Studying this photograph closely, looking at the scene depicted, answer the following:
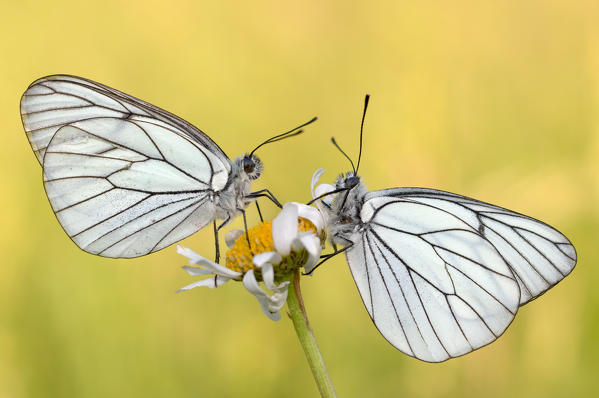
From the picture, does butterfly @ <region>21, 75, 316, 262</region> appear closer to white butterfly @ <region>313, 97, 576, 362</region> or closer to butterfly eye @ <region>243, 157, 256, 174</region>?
butterfly eye @ <region>243, 157, 256, 174</region>

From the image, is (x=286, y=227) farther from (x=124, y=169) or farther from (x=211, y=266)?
(x=124, y=169)

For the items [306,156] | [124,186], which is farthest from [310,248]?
[306,156]

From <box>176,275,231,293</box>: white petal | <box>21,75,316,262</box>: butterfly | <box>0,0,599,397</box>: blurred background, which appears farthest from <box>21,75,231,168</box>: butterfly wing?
<box>0,0,599,397</box>: blurred background

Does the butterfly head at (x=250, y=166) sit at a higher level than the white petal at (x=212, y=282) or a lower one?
higher

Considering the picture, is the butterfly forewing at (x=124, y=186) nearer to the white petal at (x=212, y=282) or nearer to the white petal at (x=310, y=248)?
the white petal at (x=212, y=282)

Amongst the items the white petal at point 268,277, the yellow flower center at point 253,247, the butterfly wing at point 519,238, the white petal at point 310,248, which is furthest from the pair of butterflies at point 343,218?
the white petal at point 268,277
